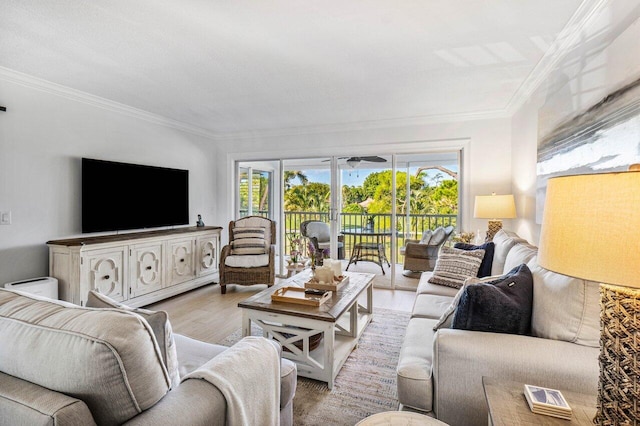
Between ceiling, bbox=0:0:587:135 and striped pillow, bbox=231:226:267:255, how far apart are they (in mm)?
1696

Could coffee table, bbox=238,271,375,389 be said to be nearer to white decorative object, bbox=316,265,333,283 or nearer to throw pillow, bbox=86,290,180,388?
white decorative object, bbox=316,265,333,283

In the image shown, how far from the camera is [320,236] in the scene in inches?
200

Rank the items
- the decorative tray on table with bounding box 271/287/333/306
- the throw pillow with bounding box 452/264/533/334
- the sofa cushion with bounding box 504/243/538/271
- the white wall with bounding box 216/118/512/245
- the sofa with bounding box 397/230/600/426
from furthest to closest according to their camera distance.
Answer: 1. the white wall with bounding box 216/118/512/245
2. the decorative tray on table with bounding box 271/287/333/306
3. the sofa cushion with bounding box 504/243/538/271
4. the throw pillow with bounding box 452/264/533/334
5. the sofa with bounding box 397/230/600/426

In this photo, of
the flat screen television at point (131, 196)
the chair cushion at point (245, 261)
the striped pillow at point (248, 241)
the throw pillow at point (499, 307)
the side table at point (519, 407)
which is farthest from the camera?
the striped pillow at point (248, 241)

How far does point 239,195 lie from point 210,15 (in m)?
3.81

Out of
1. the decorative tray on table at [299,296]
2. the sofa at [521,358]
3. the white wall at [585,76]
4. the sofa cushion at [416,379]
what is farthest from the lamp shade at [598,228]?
the decorative tray on table at [299,296]

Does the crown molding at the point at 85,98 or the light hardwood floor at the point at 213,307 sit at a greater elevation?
the crown molding at the point at 85,98

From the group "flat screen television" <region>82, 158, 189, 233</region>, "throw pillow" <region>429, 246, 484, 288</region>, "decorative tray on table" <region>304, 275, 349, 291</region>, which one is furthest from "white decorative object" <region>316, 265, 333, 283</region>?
"flat screen television" <region>82, 158, 189, 233</region>

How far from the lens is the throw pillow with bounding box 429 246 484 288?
2908mm

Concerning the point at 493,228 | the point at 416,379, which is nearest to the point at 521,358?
the point at 416,379

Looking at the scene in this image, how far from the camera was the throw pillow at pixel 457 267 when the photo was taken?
114 inches

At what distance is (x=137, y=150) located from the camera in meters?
4.17

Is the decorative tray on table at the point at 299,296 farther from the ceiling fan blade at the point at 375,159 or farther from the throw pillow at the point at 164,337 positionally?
the ceiling fan blade at the point at 375,159

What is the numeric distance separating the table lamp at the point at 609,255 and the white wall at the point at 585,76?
3.79 feet
